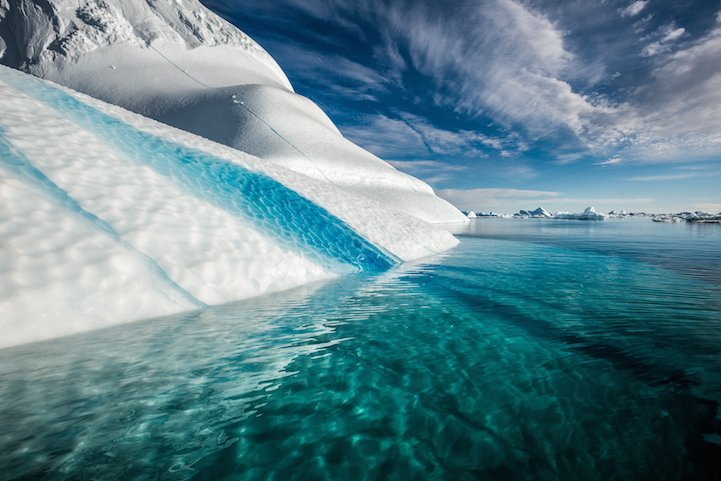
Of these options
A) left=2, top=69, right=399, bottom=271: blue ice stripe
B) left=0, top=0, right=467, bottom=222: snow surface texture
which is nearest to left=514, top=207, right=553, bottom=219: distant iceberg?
left=0, top=0, right=467, bottom=222: snow surface texture

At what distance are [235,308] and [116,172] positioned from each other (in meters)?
3.63

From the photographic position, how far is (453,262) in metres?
11.2

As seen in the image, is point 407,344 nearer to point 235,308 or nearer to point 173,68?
point 235,308

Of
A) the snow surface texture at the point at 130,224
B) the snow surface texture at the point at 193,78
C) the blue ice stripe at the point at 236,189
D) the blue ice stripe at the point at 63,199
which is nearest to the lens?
the snow surface texture at the point at 130,224

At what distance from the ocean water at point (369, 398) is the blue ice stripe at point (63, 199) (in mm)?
866

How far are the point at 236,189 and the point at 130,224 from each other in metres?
3.27

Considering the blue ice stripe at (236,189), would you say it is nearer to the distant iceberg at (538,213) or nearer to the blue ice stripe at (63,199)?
the blue ice stripe at (63,199)

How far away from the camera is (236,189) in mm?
8266

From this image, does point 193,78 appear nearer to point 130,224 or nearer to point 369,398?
point 130,224

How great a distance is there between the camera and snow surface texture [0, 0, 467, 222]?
131 ft

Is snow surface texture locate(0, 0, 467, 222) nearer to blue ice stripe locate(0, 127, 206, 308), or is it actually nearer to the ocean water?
blue ice stripe locate(0, 127, 206, 308)

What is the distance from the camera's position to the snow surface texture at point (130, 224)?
399 centimetres

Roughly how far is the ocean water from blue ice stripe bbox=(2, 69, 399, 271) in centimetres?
322

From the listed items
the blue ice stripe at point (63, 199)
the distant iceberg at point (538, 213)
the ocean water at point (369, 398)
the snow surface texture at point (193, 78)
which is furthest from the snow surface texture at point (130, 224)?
the distant iceberg at point (538, 213)
